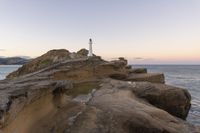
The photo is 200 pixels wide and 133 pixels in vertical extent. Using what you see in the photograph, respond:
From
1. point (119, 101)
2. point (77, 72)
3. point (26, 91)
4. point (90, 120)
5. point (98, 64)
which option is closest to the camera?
point (26, 91)

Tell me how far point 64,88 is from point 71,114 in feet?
3.68

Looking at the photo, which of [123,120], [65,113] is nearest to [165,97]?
→ [123,120]

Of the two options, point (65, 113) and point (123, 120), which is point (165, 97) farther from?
point (65, 113)

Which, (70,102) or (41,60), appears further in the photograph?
(41,60)

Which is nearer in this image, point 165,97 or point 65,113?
point 65,113

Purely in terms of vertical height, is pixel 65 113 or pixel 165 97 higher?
pixel 65 113

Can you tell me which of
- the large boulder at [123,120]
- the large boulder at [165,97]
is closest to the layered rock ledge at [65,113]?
the large boulder at [123,120]

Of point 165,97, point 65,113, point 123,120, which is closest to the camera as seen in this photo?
point 123,120

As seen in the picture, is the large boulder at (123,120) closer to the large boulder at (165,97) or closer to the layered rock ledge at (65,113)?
the layered rock ledge at (65,113)

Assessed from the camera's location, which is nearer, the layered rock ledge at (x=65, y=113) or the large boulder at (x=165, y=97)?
the layered rock ledge at (x=65, y=113)

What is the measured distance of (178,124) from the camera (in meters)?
8.76

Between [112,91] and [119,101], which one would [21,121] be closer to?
[119,101]

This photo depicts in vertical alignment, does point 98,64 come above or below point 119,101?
above

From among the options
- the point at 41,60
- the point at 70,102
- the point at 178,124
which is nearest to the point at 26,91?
the point at 70,102
